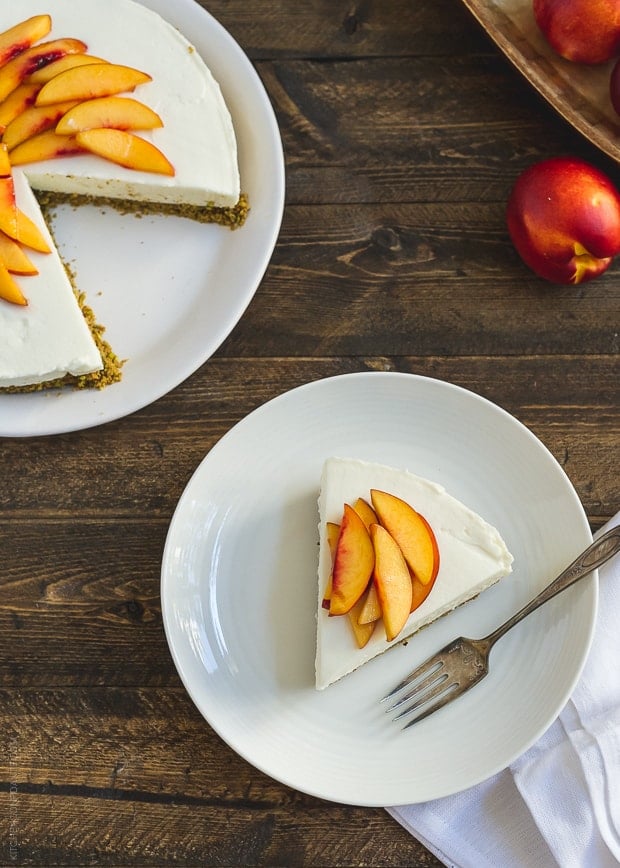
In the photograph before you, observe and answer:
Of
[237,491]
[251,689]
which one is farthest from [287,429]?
[251,689]

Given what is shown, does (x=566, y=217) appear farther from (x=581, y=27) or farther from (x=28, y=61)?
(x=28, y=61)

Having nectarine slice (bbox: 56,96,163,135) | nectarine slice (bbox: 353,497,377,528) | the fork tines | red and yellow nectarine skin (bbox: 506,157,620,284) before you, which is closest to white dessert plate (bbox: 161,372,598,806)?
the fork tines

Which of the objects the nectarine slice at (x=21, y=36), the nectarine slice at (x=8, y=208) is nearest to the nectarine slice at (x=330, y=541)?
the nectarine slice at (x=8, y=208)

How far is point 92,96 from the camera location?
147 centimetres

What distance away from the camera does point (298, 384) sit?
1.56 m

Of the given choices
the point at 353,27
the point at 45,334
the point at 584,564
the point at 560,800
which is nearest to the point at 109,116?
the point at 45,334

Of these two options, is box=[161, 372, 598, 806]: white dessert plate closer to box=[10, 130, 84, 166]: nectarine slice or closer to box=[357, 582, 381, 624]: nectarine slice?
Answer: box=[357, 582, 381, 624]: nectarine slice

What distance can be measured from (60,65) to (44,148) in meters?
0.14

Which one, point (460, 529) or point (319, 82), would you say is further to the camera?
point (319, 82)

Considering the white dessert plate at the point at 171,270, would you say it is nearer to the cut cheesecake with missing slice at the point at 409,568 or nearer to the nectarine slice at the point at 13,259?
the nectarine slice at the point at 13,259

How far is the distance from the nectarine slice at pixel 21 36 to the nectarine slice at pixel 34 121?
96 mm

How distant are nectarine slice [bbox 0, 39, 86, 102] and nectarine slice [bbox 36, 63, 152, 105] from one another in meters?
0.04

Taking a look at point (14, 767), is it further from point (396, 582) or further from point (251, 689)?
point (396, 582)

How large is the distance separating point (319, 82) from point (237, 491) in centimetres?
79
